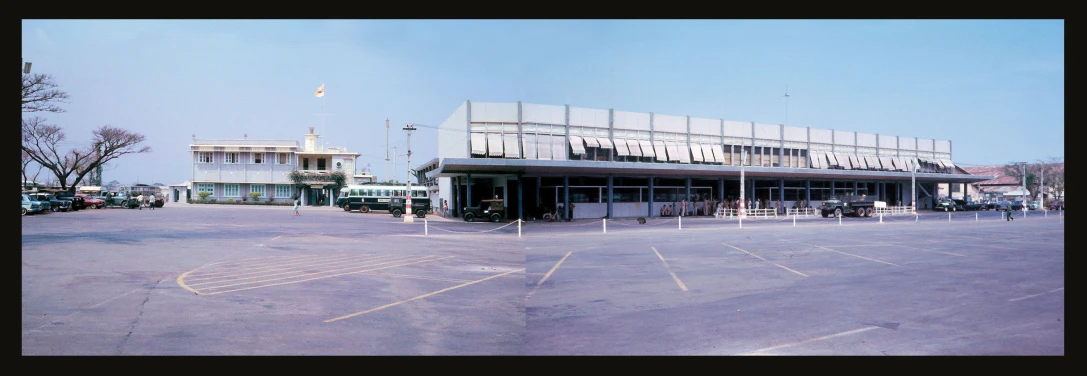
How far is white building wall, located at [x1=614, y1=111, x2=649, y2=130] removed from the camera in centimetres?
4053

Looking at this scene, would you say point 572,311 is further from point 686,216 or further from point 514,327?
point 686,216

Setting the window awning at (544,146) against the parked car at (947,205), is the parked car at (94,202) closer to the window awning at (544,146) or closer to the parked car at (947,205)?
the window awning at (544,146)

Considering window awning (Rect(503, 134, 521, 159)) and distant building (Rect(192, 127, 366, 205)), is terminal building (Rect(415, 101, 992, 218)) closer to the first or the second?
window awning (Rect(503, 134, 521, 159))

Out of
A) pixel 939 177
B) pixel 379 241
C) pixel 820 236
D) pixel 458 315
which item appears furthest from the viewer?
pixel 939 177

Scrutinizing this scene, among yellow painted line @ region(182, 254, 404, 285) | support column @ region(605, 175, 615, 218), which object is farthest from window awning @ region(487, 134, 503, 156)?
support column @ region(605, 175, 615, 218)

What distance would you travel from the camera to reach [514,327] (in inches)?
313

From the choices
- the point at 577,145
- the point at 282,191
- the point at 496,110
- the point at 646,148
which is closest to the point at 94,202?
the point at 282,191

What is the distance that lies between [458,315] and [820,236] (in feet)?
61.6

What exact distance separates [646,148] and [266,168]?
39827 millimetres

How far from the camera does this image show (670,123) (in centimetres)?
4441

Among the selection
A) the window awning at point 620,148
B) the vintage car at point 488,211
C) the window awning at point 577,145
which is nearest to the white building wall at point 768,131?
the window awning at point 620,148

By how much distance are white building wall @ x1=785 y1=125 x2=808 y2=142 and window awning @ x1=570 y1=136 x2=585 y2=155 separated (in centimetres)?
2277

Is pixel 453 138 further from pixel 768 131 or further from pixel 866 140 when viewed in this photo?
pixel 866 140

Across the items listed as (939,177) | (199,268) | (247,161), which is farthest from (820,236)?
(247,161)
